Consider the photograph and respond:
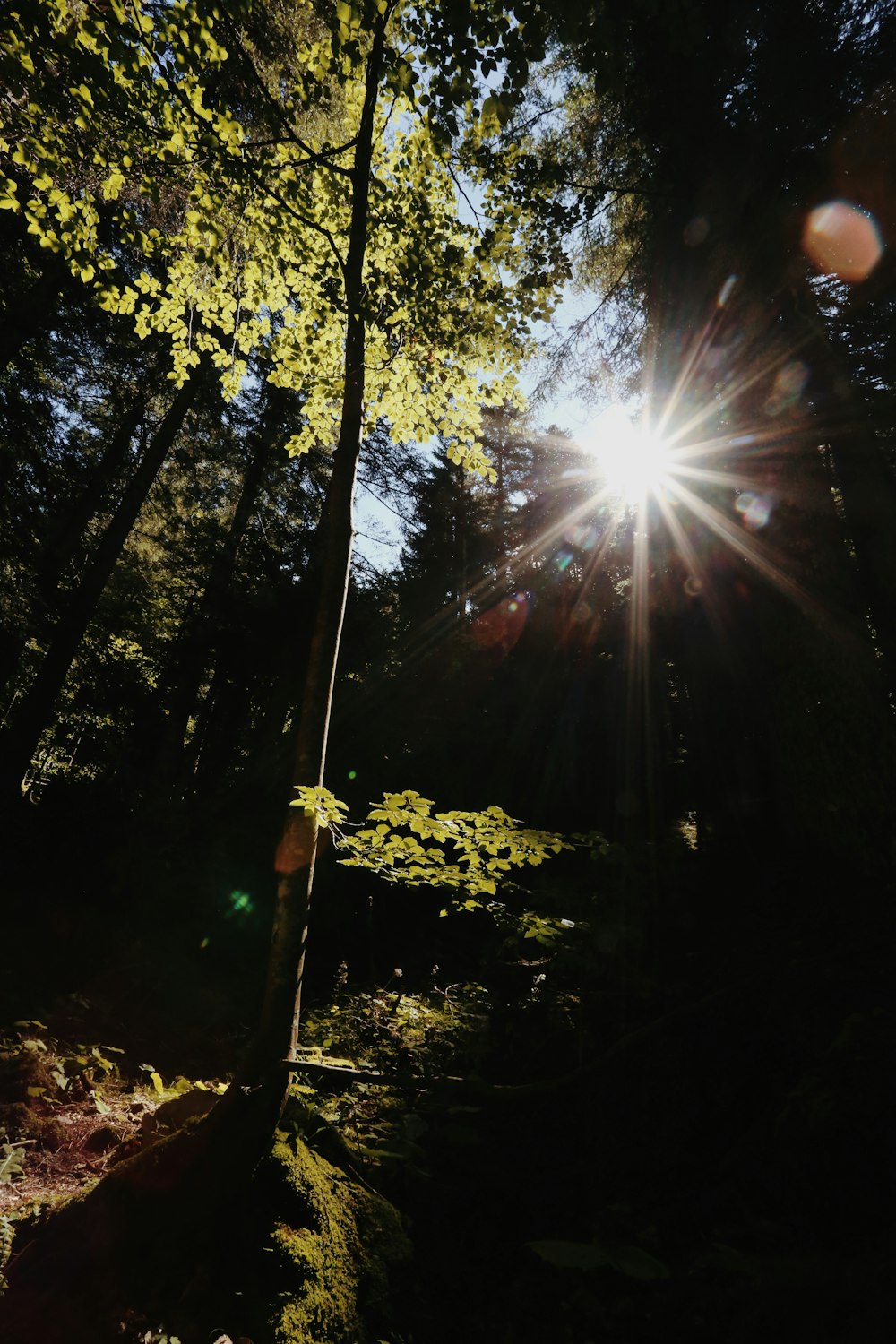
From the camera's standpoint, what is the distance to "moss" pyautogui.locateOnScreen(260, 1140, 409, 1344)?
7.08ft

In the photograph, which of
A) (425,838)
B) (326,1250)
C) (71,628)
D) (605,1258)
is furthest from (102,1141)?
(71,628)

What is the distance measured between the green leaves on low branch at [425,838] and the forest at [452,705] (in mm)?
39

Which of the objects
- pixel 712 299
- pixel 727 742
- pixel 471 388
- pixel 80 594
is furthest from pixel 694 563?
pixel 80 594

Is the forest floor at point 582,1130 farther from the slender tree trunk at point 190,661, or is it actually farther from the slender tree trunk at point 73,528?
the slender tree trunk at point 73,528

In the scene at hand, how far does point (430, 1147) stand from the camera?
3525mm

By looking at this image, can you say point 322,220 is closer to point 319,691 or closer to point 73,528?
point 319,691

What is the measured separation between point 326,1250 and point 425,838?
1736 mm

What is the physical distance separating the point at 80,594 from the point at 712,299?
34.2 feet

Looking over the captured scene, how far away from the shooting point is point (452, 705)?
9.64 meters

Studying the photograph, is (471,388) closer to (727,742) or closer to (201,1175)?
(201,1175)

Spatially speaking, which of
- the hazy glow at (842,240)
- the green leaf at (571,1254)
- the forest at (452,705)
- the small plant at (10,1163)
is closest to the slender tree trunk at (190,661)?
the forest at (452,705)

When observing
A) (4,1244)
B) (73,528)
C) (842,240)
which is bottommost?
(4,1244)

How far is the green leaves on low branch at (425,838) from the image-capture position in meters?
2.88

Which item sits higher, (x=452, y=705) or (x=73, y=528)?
(x=73, y=528)
